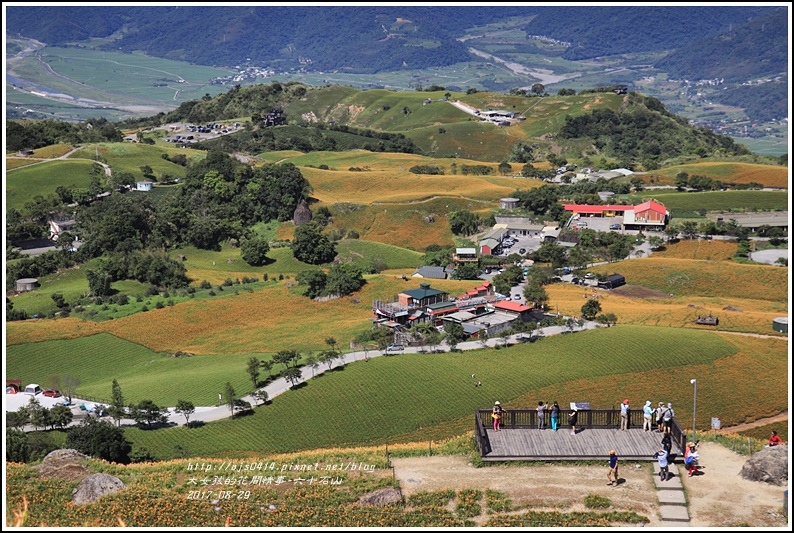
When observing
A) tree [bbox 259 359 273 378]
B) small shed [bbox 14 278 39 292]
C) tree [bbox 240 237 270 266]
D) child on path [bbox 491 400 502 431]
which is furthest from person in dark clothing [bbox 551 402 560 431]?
small shed [bbox 14 278 39 292]

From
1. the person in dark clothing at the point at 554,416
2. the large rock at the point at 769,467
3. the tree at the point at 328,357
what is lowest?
the tree at the point at 328,357

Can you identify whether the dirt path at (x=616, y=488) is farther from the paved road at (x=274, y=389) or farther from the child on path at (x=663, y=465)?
the paved road at (x=274, y=389)

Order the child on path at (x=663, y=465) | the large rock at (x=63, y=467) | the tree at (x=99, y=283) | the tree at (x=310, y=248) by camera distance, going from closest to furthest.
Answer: the child on path at (x=663, y=465) < the large rock at (x=63, y=467) < the tree at (x=99, y=283) < the tree at (x=310, y=248)

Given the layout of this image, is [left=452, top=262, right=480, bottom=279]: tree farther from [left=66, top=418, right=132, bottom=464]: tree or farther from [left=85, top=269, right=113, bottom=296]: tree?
[left=66, top=418, right=132, bottom=464]: tree

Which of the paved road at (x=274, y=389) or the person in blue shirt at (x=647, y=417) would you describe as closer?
the person in blue shirt at (x=647, y=417)

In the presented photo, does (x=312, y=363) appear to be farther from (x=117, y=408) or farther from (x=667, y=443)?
(x=667, y=443)

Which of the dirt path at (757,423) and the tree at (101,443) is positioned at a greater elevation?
the tree at (101,443)

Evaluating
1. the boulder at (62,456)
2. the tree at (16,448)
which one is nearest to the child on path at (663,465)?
the boulder at (62,456)
